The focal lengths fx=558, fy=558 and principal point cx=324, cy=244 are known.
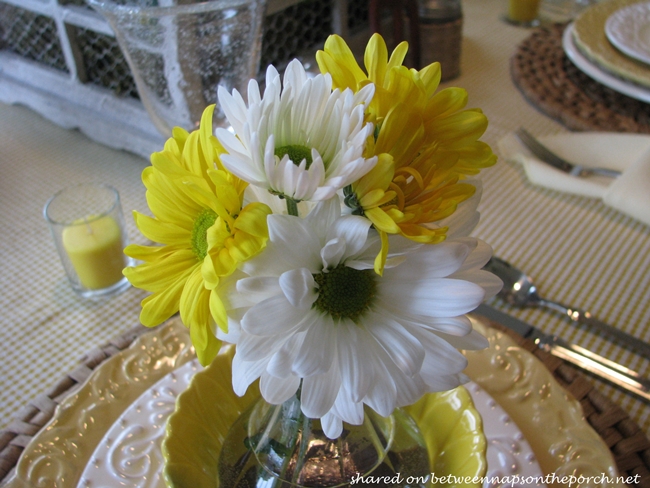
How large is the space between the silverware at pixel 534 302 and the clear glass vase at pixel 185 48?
13.2 inches

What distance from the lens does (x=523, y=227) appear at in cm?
59

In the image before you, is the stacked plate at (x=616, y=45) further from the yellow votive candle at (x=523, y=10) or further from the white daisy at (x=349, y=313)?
the white daisy at (x=349, y=313)

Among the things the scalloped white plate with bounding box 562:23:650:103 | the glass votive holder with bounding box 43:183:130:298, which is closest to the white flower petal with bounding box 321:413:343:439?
the glass votive holder with bounding box 43:183:130:298

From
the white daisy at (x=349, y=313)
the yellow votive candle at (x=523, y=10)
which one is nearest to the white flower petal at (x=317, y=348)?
the white daisy at (x=349, y=313)

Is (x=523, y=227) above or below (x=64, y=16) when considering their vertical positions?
below

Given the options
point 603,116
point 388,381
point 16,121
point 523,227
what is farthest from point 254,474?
point 16,121

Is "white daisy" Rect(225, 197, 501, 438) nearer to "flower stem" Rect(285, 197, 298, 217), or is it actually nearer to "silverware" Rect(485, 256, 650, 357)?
"flower stem" Rect(285, 197, 298, 217)

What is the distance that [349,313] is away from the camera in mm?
222

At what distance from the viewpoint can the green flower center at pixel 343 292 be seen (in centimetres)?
22

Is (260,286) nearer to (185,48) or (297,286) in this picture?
(297,286)

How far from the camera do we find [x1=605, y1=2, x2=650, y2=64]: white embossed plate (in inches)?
27.2

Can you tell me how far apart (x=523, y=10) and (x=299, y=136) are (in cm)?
92

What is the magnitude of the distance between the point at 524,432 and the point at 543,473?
30 millimetres

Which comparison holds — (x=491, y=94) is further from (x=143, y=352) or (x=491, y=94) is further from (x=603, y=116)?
(x=143, y=352)
